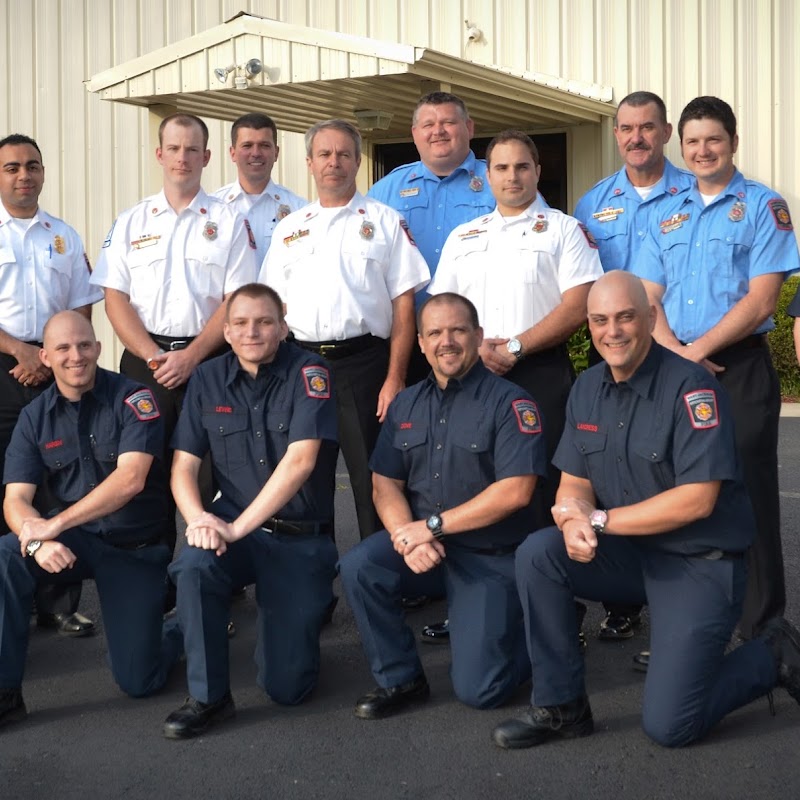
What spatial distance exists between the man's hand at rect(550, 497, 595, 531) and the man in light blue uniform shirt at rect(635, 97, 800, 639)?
2.98 ft

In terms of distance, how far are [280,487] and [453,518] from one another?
0.64 meters

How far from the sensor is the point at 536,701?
13.0 ft

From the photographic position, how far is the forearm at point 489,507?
170 inches

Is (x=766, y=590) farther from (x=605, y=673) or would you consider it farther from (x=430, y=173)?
(x=430, y=173)

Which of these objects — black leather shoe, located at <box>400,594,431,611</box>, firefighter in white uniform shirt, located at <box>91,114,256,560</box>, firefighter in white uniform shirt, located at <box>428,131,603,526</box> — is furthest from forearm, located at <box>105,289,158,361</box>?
black leather shoe, located at <box>400,594,431,611</box>

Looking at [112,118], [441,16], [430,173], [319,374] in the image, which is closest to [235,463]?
[319,374]

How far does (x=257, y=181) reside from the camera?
20.4 feet

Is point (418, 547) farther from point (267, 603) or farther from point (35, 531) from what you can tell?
point (35, 531)

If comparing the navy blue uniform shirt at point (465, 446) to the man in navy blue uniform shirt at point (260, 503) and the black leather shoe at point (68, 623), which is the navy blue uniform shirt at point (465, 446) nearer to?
the man in navy blue uniform shirt at point (260, 503)

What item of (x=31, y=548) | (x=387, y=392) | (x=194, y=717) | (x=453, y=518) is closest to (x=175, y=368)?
(x=387, y=392)

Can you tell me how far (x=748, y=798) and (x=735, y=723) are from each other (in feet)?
1.97

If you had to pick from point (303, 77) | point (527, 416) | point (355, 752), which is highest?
point (303, 77)

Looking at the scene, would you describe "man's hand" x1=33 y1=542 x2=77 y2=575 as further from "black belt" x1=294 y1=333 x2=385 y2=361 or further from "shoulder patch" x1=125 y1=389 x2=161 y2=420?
"black belt" x1=294 y1=333 x2=385 y2=361

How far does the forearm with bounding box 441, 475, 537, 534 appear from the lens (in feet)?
14.2
